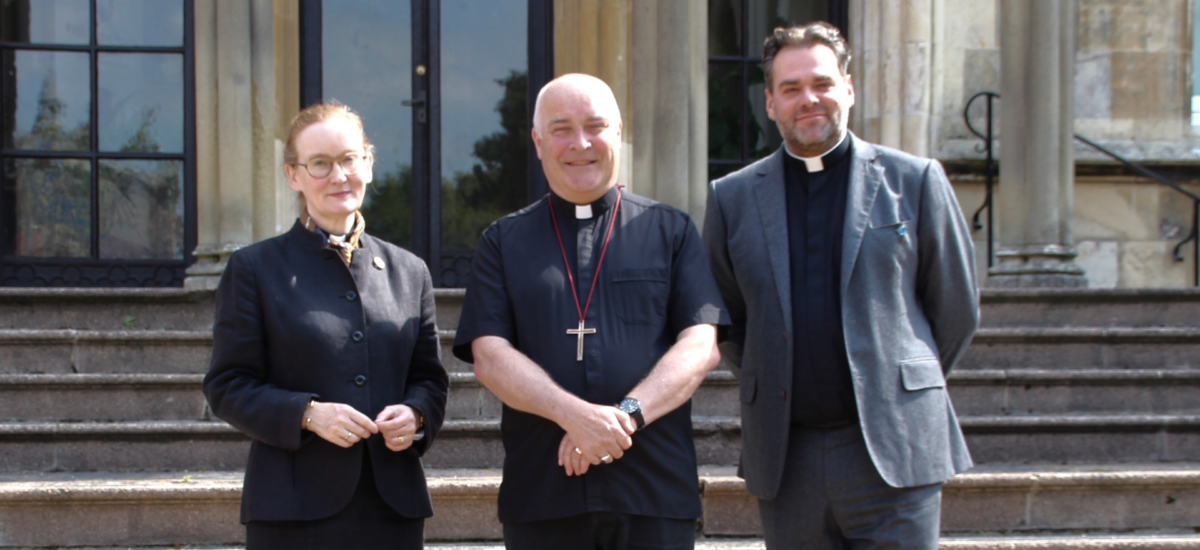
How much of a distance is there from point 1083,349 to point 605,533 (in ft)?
12.6

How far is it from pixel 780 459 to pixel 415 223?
4557 millimetres

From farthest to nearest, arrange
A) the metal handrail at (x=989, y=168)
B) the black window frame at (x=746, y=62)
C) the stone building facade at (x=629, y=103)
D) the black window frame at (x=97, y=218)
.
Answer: the black window frame at (x=746, y=62) → the metal handrail at (x=989, y=168) → the black window frame at (x=97, y=218) → the stone building facade at (x=629, y=103)

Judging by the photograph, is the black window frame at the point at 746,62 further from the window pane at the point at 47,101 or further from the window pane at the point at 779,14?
the window pane at the point at 47,101

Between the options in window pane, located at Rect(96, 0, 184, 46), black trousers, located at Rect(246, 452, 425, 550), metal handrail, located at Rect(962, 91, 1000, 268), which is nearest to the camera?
black trousers, located at Rect(246, 452, 425, 550)

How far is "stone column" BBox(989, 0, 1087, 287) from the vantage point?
6098 mm

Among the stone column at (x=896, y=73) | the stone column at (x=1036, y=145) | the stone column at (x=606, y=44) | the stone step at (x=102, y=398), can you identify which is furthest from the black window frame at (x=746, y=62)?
the stone step at (x=102, y=398)

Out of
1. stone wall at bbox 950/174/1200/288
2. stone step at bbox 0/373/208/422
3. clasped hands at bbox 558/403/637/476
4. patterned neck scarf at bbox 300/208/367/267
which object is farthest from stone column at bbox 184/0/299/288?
stone wall at bbox 950/174/1200/288

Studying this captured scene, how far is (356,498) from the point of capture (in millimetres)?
2371

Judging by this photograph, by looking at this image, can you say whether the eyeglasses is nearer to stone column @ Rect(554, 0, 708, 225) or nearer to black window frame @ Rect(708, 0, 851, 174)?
stone column @ Rect(554, 0, 708, 225)

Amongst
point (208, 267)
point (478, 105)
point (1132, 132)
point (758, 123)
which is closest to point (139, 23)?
point (208, 267)

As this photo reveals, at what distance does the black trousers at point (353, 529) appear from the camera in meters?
2.32

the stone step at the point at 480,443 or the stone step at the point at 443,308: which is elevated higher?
the stone step at the point at 443,308

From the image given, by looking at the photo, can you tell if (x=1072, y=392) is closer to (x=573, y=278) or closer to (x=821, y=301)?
(x=821, y=301)

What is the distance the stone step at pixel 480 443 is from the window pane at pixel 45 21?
295 cm
